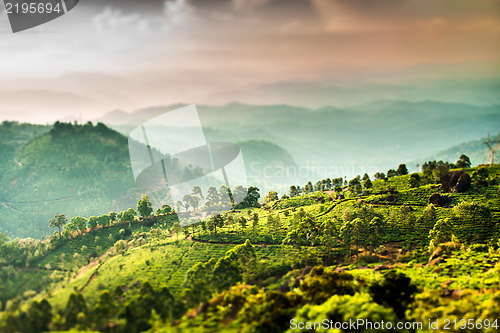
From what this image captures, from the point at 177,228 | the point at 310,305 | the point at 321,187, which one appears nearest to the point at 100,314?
the point at 310,305

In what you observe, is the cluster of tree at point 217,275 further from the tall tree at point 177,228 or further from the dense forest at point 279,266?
the tall tree at point 177,228

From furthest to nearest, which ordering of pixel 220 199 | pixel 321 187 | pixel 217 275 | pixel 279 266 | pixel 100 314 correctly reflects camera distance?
pixel 321 187 → pixel 220 199 → pixel 279 266 → pixel 217 275 → pixel 100 314

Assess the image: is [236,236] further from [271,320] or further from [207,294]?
[271,320]

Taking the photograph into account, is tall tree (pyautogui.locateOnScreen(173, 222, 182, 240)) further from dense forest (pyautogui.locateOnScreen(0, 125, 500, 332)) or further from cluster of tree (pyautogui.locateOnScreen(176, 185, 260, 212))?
cluster of tree (pyautogui.locateOnScreen(176, 185, 260, 212))

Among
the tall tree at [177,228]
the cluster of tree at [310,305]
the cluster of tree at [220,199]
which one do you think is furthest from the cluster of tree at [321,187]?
the cluster of tree at [310,305]

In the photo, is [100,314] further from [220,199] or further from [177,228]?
[220,199]

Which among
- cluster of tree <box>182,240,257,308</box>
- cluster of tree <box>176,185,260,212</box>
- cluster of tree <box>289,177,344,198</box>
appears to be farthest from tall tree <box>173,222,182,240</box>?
cluster of tree <box>289,177,344,198</box>
